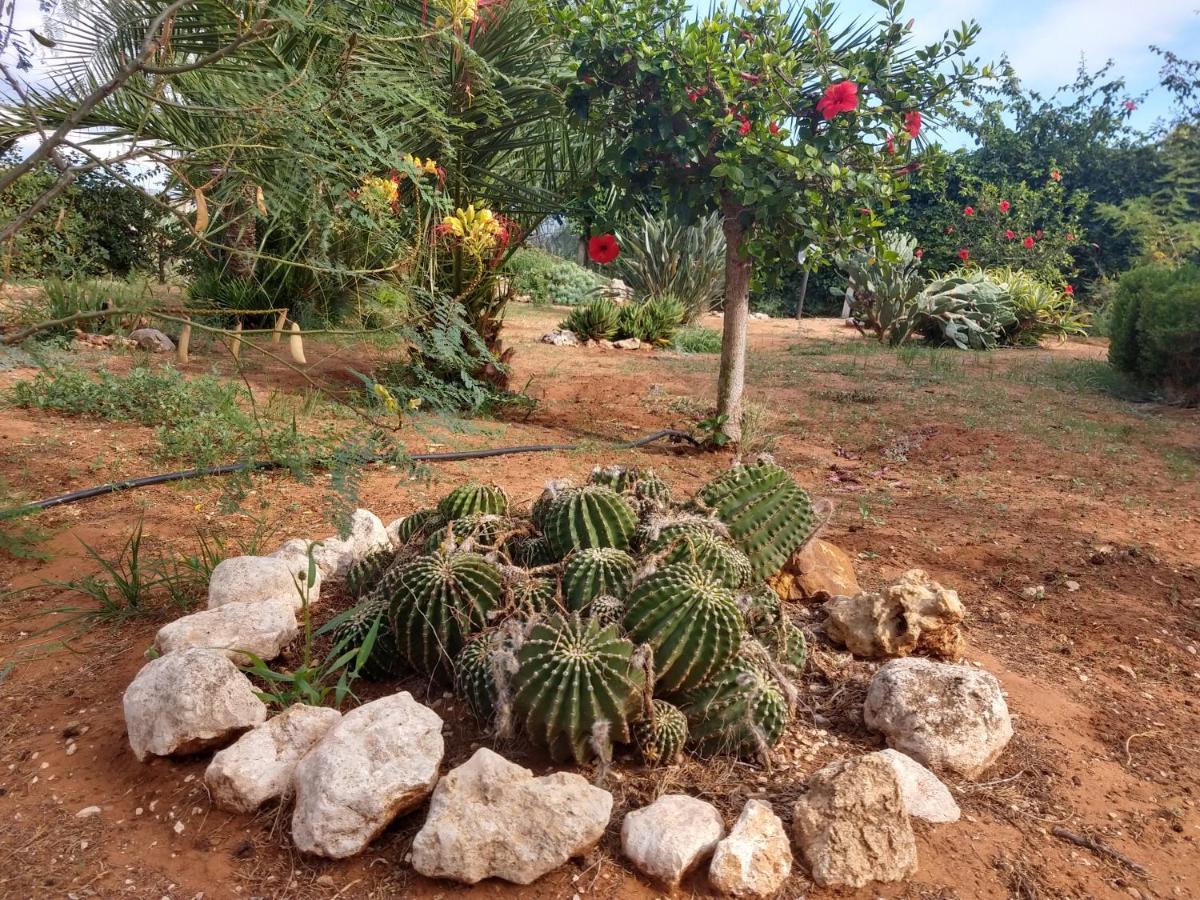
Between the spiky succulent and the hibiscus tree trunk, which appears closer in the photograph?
the spiky succulent

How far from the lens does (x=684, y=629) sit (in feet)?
6.75

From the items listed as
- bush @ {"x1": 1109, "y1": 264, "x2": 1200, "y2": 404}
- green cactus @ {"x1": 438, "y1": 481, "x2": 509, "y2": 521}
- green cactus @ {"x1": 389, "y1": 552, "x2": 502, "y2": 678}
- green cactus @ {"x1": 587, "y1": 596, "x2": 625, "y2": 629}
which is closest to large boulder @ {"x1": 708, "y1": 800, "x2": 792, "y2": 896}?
green cactus @ {"x1": 587, "y1": 596, "x2": 625, "y2": 629}

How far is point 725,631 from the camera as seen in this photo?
208 centimetres

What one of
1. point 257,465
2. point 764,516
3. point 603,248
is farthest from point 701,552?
point 603,248

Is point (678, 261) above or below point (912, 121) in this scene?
below

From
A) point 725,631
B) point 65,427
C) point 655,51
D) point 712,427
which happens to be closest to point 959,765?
point 725,631

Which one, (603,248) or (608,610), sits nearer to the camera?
(608,610)

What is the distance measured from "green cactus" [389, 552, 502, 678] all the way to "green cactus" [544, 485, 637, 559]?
0.88ft

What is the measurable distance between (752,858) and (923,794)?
0.54 m

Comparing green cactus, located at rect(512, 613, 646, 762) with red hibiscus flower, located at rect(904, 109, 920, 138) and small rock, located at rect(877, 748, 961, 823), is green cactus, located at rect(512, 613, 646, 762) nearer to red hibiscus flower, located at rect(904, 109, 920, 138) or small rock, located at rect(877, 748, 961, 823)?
small rock, located at rect(877, 748, 961, 823)

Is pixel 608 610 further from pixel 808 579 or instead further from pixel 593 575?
pixel 808 579

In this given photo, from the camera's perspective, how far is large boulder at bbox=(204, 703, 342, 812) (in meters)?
1.86

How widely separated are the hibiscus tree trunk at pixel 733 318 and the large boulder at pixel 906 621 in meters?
2.76

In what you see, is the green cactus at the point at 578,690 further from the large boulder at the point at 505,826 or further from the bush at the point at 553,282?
the bush at the point at 553,282
